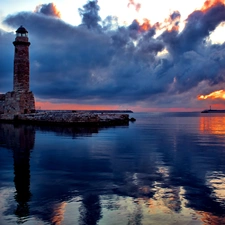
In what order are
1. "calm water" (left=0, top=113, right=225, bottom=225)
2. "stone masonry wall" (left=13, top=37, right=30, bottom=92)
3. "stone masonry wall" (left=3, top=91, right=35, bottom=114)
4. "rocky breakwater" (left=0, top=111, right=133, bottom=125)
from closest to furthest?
"calm water" (left=0, top=113, right=225, bottom=225)
"rocky breakwater" (left=0, top=111, right=133, bottom=125)
"stone masonry wall" (left=13, top=37, right=30, bottom=92)
"stone masonry wall" (left=3, top=91, right=35, bottom=114)

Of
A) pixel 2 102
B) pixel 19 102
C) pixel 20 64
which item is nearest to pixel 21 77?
pixel 20 64

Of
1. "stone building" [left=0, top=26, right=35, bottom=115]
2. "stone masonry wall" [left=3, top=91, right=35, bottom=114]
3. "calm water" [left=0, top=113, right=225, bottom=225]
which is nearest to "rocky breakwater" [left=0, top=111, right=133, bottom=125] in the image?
"stone masonry wall" [left=3, top=91, right=35, bottom=114]

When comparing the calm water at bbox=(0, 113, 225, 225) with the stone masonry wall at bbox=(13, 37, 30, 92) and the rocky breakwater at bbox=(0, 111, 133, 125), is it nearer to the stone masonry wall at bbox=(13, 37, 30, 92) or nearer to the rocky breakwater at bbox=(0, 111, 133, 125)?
the rocky breakwater at bbox=(0, 111, 133, 125)

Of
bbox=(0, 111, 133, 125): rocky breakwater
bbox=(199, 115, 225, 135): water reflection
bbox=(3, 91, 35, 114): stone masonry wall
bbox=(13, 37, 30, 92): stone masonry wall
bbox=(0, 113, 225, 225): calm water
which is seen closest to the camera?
bbox=(0, 113, 225, 225): calm water

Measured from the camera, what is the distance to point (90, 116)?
37.1 meters

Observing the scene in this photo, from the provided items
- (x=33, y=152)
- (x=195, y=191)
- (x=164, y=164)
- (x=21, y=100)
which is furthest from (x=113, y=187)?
(x=21, y=100)

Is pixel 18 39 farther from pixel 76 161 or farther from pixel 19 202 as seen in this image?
pixel 19 202

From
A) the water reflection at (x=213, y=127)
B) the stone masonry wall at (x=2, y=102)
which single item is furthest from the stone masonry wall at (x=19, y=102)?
the water reflection at (x=213, y=127)

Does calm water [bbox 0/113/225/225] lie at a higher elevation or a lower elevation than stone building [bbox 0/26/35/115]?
lower

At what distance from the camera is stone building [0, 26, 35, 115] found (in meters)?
36.8

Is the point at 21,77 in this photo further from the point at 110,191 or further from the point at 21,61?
the point at 110,191

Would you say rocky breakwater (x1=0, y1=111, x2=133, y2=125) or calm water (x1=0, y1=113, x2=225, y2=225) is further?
rocky breakwater (x1=0, y1=111, x2=133, y2=125)

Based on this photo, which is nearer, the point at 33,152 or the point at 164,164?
the point at 164,164

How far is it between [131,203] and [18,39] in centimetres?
3441
